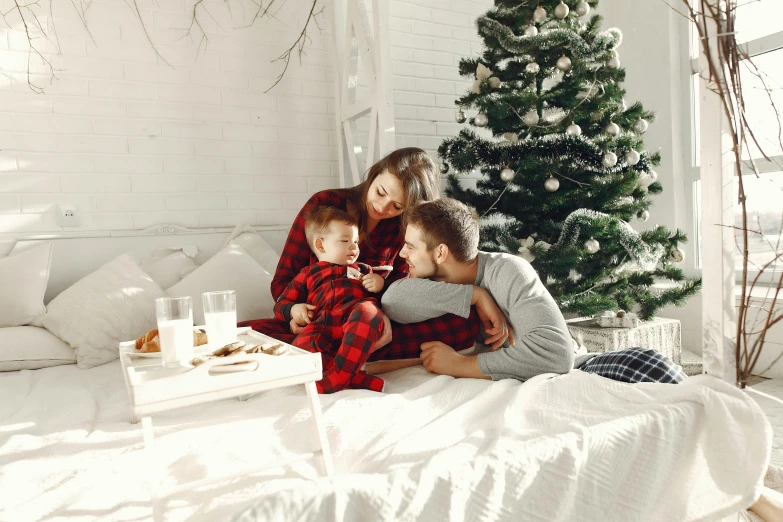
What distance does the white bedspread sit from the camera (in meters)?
1.02

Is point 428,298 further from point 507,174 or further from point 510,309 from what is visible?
point 507,174

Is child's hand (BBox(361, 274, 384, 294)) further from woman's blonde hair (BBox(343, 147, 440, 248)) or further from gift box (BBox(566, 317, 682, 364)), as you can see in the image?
gift box (BBox(566, 317, 682, 364))

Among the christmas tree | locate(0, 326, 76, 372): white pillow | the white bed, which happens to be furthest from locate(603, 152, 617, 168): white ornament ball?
locate(0, 326, 76, 372): white pillow

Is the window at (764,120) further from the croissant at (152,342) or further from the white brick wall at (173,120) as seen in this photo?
the croissant at (152,342)

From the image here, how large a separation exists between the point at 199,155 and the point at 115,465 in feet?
6.88

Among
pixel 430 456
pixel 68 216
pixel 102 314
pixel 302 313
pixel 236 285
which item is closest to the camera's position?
pixel 430 456

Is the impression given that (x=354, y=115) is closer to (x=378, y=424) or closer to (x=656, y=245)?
(x=656, y=245)

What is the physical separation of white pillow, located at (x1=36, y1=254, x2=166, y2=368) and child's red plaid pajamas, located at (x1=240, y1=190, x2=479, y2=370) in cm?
47

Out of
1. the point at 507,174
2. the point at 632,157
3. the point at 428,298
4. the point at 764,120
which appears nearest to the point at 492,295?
the point at 428,298

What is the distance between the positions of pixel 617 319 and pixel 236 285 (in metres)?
1.77

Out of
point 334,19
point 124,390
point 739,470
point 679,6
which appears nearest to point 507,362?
point 739,470

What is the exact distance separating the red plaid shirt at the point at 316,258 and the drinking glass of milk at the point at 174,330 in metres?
1.02

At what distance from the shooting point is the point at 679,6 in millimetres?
3652

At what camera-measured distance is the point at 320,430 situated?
121 cm
